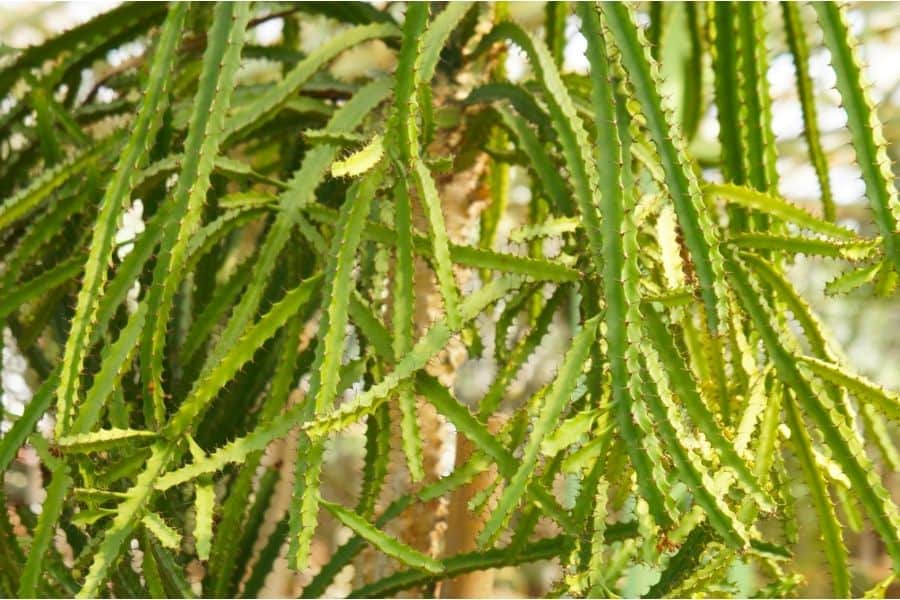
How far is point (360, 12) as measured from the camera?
2.99 ft

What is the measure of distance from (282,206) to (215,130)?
0.13 meters

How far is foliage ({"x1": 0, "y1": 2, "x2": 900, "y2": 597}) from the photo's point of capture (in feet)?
1.74

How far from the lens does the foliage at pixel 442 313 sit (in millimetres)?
532

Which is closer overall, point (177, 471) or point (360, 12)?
point (177, 471)

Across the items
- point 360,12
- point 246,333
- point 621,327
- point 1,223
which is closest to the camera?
point 621,327

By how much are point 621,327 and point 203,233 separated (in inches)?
12.7

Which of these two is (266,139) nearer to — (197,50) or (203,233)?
(197,50)

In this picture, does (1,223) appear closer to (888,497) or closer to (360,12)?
(360,12)

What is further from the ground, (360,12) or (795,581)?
(360,12)

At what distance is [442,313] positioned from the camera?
2.13ft

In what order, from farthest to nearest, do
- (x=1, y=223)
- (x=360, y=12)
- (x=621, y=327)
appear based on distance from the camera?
(x=360, y=12)
(x=1, y=223)
(x=621, y=327)

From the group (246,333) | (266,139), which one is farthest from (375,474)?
(266,139)

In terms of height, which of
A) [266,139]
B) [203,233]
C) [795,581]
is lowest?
[795,581]

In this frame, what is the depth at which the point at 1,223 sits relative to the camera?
749mm
